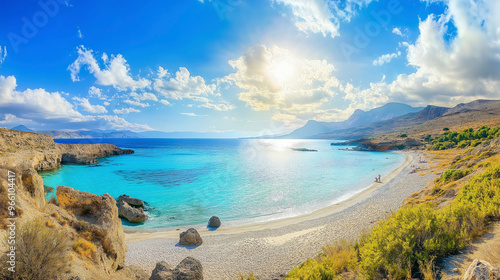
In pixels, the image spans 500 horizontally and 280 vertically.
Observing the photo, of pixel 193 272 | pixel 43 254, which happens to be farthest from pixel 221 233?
pixel 43 254

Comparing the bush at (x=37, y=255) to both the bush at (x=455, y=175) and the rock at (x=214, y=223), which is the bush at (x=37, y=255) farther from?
the bush at (x=455, y=175)

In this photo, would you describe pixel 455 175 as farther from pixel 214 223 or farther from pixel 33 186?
pixel 33 186

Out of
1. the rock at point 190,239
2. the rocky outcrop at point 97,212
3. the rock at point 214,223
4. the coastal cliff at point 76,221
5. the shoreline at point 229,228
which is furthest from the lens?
the rock at point 214,223

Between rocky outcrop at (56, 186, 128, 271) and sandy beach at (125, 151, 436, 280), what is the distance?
3642 millimetres

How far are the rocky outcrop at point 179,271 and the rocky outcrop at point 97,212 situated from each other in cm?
209

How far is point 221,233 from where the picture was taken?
15898 mm

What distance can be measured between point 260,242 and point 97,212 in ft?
32.2

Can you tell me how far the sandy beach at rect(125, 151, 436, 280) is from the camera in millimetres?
10875

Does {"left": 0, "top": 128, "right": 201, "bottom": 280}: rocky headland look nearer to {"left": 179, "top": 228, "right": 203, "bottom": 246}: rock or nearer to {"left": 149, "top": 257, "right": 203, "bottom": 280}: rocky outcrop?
{"left": 149, "top": 257, "right": 203, "bottom": 280}: rocky outcrop

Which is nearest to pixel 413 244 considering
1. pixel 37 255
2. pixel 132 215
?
pixel 37 255

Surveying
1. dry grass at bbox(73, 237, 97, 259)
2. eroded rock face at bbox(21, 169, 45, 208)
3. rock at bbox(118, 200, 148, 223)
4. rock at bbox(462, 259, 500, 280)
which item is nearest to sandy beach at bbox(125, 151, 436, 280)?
rock at bbox(118, 200, 148, 223)

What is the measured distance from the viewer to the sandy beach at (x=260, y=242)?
35.7 ft

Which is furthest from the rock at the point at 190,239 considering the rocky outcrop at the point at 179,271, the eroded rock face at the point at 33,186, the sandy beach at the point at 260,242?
the eroded rock face at the point at 33,186

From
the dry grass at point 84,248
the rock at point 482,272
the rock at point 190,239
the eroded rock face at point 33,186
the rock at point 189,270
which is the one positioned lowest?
the rock at point 190,239
